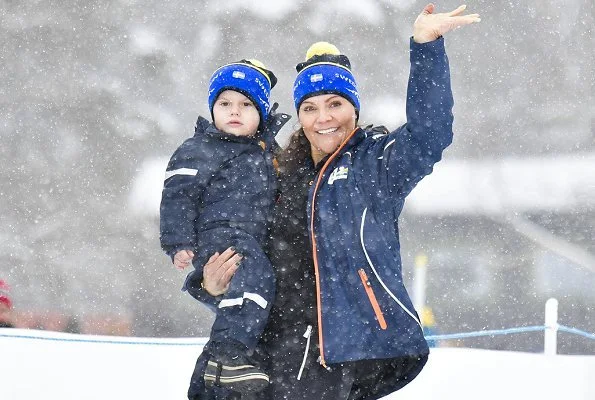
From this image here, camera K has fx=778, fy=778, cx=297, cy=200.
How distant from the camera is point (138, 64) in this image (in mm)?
30422

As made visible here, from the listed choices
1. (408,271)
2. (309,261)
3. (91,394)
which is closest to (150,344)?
(91,394)

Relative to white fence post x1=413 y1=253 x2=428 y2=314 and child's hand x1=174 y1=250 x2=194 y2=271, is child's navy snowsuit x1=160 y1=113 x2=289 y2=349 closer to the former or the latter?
child's hand x1=174 y1=250 x2=194 y2=271

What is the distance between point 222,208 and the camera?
8.77ft

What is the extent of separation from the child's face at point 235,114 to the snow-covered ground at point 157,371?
80.4 inches

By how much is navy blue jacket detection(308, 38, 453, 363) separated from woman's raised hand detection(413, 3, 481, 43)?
25mm

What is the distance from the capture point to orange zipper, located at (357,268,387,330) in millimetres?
2178

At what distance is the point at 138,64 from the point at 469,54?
13.2 meters

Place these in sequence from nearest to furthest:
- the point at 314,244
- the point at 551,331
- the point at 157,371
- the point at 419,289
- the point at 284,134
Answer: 1. the point at 314,244
2. the point at 157,371
3. the point at 551,331
4. the point at 419,289
5. the point at 284,134

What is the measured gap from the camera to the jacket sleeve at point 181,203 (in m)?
2.69

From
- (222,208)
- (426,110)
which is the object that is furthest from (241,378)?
(426,110)

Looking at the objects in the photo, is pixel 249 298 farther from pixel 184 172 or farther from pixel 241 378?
pixel 184 172

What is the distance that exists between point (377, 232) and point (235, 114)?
87 cm

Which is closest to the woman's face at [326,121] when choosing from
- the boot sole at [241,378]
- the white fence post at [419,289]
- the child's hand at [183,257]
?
the child's hand at [183,257]

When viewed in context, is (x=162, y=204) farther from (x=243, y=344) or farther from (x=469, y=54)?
(x=469, y=54)
